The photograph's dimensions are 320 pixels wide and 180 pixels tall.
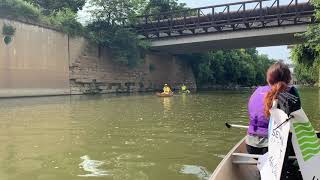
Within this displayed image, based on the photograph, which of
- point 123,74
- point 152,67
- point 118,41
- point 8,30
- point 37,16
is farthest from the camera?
point 152,67

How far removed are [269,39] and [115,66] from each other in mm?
15564

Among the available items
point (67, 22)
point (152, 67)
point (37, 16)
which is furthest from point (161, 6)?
point (37, 16)

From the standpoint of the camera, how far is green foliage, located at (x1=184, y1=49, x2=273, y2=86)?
193 ft

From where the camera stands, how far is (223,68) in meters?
67.5

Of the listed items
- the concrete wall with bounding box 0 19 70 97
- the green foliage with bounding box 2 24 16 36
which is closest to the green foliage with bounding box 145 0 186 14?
the concrete wall with bounding box 0 19 70 97

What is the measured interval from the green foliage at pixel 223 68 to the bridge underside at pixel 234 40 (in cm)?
986

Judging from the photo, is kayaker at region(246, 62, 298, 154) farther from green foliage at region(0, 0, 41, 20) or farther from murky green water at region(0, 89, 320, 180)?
green foliage at region(0, 0, 41, 20)

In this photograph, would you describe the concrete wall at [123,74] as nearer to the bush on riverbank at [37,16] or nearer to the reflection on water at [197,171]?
the bush on riverbank at [37,16]

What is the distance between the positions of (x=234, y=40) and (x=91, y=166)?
3589cm

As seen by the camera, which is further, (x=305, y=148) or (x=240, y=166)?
(x=240, y=166)

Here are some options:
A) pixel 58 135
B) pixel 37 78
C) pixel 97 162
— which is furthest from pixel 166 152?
pixel 37 78

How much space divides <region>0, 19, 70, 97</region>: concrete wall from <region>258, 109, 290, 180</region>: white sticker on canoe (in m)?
26.9

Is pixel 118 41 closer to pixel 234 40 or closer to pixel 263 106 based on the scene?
pixel 234 40

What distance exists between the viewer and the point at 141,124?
12570 millimetres
